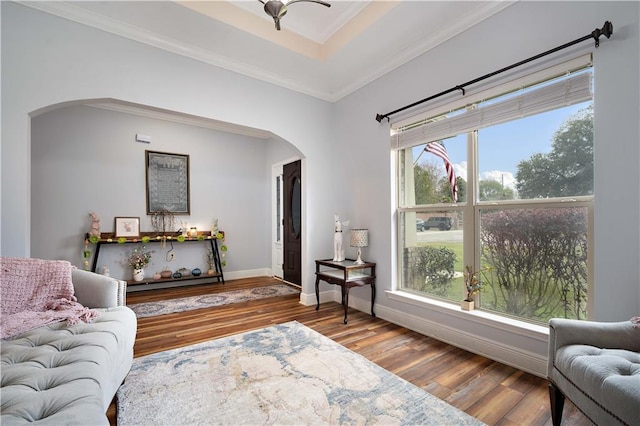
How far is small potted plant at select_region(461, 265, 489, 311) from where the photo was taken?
8.35 ft

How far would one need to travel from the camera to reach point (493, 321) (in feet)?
7.63

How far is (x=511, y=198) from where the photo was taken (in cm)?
236

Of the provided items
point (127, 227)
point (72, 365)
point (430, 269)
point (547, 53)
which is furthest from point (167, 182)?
point (547, 53)

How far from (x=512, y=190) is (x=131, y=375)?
3.32m

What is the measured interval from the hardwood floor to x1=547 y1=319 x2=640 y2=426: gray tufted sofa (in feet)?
1.01

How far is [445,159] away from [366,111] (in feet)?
4.21

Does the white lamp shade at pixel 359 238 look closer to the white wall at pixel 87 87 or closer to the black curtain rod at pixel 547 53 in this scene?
the white wall at pixel 87 87

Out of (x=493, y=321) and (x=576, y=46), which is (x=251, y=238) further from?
(x=576, y=46)

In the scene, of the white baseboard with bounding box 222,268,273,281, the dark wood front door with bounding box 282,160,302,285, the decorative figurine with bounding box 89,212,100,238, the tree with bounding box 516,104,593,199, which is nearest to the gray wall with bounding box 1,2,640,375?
the tree with bounding box 516,104,593,199

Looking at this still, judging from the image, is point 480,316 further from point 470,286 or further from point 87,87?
point 87,87

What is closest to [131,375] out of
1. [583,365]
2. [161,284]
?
[583,365]

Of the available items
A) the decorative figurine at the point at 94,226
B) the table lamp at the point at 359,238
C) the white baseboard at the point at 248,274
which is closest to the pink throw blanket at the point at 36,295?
the table lamp at the point at 359,238

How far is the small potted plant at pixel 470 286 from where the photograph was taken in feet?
8.35

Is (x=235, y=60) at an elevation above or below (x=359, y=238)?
above
